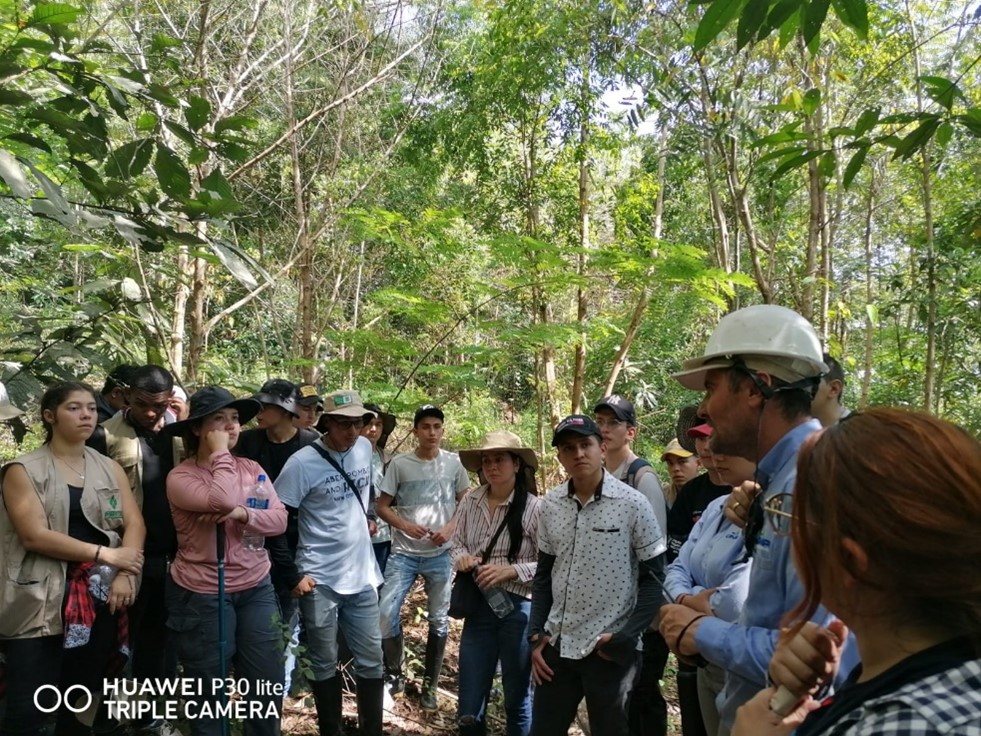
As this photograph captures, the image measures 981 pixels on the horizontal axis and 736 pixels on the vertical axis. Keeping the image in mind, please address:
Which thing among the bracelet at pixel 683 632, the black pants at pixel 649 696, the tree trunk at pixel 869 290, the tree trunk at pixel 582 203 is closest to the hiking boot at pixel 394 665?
the black pants at pixel 649 696

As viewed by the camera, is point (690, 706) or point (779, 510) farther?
point (690, 706)

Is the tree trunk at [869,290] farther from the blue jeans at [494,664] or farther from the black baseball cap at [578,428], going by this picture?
the black baseball cap at [578,428]

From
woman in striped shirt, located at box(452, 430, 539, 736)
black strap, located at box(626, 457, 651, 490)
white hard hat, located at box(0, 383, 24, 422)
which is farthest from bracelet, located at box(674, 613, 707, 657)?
white hard hat, located at box(0, 383, 24, 422)

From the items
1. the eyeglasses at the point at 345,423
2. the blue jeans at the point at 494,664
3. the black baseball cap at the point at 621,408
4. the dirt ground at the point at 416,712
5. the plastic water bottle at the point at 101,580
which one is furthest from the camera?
the dirt ground at the point at 416,712

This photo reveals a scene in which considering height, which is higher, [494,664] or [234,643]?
[234,643]

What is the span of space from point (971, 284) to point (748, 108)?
412 cm

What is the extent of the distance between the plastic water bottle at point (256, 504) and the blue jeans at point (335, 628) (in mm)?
565

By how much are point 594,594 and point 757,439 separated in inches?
63.2

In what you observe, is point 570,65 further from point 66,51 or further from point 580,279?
point 66,51

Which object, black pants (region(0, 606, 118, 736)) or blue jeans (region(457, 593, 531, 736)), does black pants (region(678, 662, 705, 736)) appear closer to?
blue jeans (region(457, 593, 531, 736))

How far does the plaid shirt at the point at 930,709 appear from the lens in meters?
0.92

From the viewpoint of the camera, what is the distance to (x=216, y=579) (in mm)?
3631

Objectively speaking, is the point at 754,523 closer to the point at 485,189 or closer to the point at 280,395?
the point at 280,395

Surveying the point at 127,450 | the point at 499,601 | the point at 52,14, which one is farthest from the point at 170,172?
the point at 499,601
